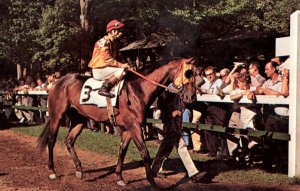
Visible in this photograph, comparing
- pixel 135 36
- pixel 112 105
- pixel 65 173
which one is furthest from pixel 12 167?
pixel 135 36

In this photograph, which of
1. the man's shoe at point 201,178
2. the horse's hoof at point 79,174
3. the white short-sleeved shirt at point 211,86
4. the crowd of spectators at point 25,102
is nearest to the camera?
the man's shoe at point 201,178

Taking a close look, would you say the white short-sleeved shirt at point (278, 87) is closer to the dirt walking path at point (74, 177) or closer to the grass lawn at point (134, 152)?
the grass lawn at point (134, 152)

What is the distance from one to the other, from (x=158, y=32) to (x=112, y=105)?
13394 mm

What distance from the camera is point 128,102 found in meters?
7.88

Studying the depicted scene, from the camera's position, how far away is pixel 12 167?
9.74 metres

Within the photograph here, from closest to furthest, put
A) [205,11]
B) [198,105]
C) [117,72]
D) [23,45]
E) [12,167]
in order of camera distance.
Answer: [117,72]
[12,167]
[198,105]
[205,11]
[23,45]

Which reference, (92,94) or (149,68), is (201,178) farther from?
(92,94)

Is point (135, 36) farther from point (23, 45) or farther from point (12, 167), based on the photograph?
point (12, 167)

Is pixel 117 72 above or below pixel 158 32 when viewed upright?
below

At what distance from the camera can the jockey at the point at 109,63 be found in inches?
312

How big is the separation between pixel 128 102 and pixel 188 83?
3.83 feet

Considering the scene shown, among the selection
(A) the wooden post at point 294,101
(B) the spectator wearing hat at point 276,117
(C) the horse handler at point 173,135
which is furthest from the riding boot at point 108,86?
(A) the wooden post at point 294,101

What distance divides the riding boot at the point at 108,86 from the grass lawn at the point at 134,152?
2.35 metres

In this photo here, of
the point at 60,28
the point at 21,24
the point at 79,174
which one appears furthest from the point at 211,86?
the point at 21,24
